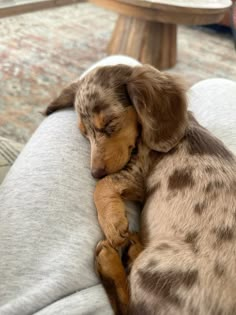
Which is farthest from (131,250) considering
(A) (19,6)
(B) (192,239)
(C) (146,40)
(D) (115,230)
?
(C) (146,40)

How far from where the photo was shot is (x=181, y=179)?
1.31 m

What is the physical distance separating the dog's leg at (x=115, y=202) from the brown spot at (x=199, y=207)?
0.65 ft

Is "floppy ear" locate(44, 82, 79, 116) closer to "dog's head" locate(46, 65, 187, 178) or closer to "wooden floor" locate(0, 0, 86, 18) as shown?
"dog's head" locate(46, 65, 187, 178)

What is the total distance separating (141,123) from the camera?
1.41 m

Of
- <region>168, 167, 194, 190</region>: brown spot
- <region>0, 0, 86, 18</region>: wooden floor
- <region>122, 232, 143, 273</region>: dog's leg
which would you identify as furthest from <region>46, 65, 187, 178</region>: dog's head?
<region>0, 0, 86, 18</region>: wooden floor

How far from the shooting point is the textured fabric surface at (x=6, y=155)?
153 cm

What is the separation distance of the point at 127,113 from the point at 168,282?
55cm

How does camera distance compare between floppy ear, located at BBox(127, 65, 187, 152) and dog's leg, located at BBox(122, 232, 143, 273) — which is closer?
dog's leg, located at BBox(122, 232, 143, 273)

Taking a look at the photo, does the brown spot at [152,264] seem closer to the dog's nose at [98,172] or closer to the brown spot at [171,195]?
the brown spot at [171,195]

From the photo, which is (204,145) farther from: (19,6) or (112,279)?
(19,6)

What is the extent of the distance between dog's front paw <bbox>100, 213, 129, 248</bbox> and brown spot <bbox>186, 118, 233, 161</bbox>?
30 centimetres

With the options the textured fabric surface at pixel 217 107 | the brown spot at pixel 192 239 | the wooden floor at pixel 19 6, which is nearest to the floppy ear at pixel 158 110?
the textured fabric surface at pixel 217 107

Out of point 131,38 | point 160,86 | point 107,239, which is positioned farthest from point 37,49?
point 107,239

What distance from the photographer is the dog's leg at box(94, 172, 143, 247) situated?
4.04 ft
